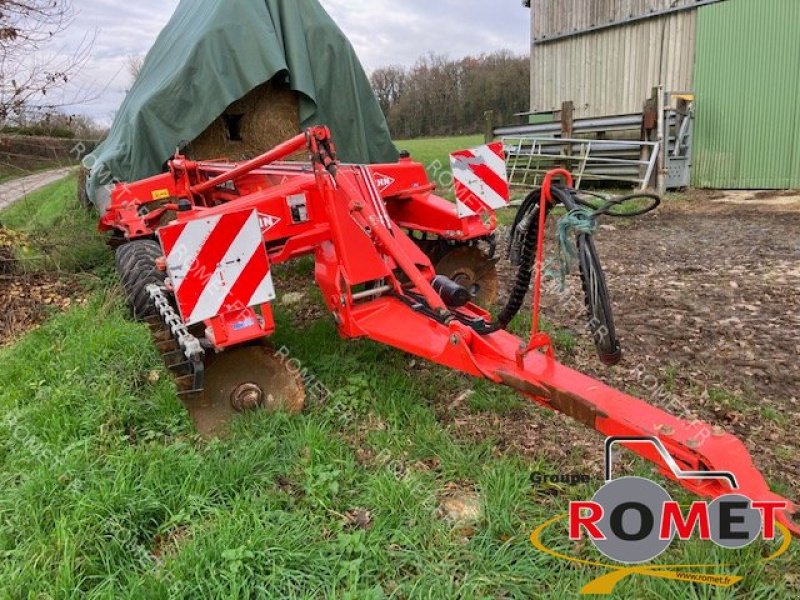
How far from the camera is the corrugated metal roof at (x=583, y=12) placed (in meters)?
11.7

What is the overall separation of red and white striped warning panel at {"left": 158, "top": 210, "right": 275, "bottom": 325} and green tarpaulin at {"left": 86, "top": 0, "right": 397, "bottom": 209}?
3729mm

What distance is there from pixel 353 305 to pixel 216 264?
2.43ft

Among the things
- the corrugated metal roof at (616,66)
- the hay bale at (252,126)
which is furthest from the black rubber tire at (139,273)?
the corrugated metal roof at (616,66)

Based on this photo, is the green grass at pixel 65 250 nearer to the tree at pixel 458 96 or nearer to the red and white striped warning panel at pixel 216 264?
the red and white striped warning panel at pixel 216 264

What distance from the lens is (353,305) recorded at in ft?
10.7

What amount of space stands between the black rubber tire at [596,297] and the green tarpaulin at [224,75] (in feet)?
17.2

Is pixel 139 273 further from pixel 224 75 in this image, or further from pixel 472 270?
pixel 224 75

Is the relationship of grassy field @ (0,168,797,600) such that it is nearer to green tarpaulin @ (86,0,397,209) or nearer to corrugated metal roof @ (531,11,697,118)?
green tarpaulin @ (86,0,397,209)

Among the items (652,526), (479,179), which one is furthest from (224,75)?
(652,526)

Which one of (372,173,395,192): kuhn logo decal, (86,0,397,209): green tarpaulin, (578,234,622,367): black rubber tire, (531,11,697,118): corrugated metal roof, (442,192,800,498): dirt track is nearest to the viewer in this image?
(578,234,622,367): black rubber tire

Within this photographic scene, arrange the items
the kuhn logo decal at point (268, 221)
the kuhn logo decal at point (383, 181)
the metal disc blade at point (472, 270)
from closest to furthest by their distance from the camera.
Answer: the kuhn logo decal at point (268, 221), the kuhn logo decal at point (383, 181), the metal disc blade at point (472, 270)

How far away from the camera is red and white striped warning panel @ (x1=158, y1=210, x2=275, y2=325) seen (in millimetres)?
2838

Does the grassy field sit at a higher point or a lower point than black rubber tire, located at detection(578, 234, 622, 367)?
lower

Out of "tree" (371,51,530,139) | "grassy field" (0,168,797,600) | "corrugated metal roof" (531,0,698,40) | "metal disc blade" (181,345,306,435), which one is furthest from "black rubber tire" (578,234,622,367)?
"tree" (371,51,530,139)
